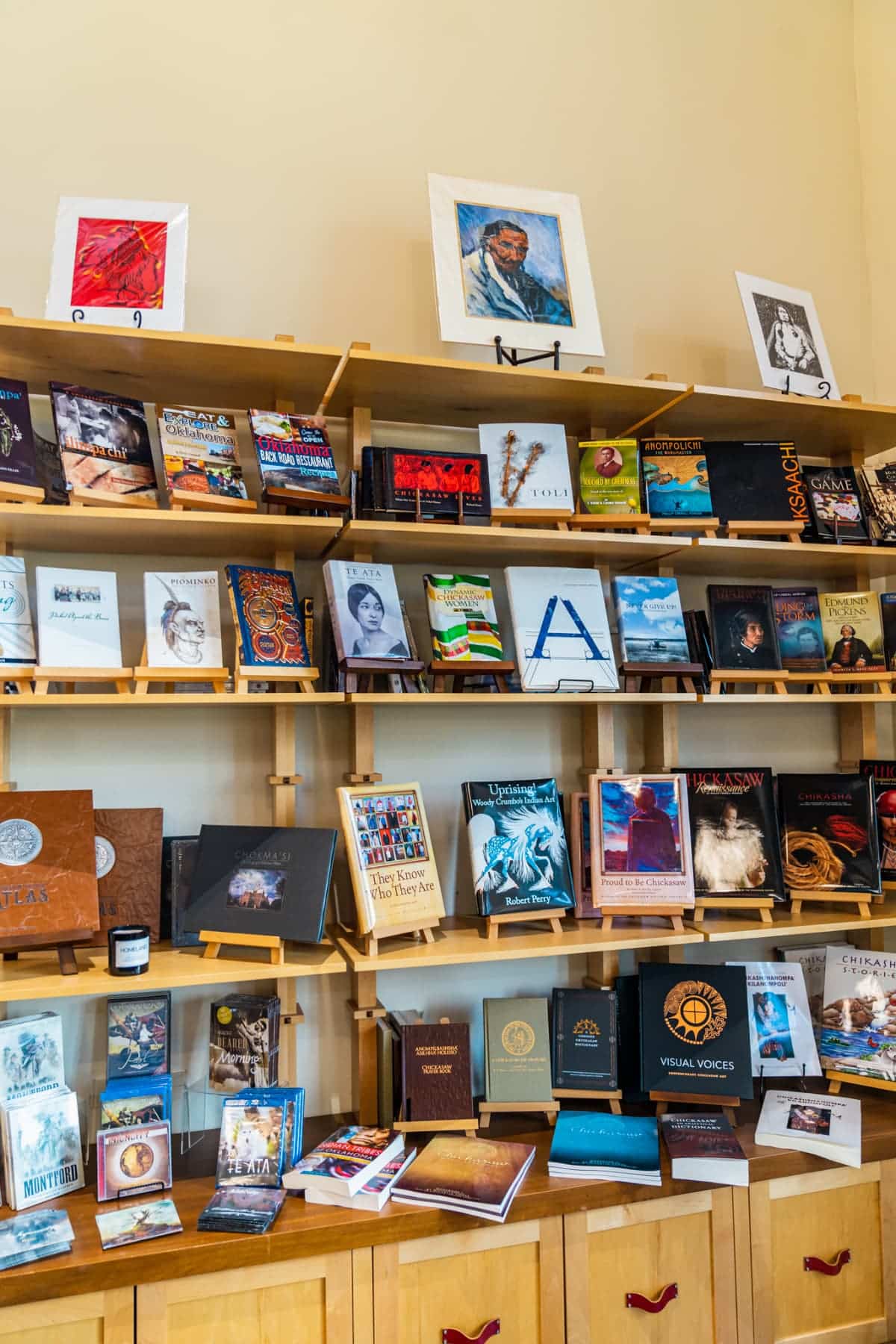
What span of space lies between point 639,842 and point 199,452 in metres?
1.41

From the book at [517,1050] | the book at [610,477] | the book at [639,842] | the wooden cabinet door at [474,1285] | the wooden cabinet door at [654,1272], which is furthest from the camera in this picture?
the book at [610,477]

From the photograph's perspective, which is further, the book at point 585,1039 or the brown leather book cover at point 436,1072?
the book at point 585,1039

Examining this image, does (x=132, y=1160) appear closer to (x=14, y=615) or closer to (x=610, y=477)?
(x=14, y=615)

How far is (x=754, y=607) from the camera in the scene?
2.56 meters

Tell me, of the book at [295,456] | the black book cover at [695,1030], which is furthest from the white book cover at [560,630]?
the black book cover at [695,1030]

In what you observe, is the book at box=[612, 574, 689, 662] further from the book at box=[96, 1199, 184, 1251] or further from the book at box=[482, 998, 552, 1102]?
the book at box=[96, 1199, 184, 1251]

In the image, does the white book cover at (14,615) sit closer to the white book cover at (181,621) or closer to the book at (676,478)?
the white book cover at (181,621)

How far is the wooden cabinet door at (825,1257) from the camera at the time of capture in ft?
6.82

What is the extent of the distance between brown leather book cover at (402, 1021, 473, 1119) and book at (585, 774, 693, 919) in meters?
0.48

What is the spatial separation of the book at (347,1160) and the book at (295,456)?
55.3 inches

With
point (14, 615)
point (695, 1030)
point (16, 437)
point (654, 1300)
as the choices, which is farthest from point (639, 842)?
point (16, 437)

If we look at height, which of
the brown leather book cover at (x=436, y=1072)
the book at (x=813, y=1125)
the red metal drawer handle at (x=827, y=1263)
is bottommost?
the red metal drawer handle at (x=827, y=1263)

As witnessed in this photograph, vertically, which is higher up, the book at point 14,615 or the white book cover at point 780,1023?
the book at point 14,615

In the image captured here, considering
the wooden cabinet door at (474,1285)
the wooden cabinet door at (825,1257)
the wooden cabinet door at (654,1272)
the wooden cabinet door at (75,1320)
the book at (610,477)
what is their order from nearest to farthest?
1. the wooden cabinet door at (75,1320)
2. the wooden cabinet door at (474,1285)
3. the wooden cabinet door at (654,1272)
4. the wooden cabinet door at (825,1257)
5. the book at (610,477)
